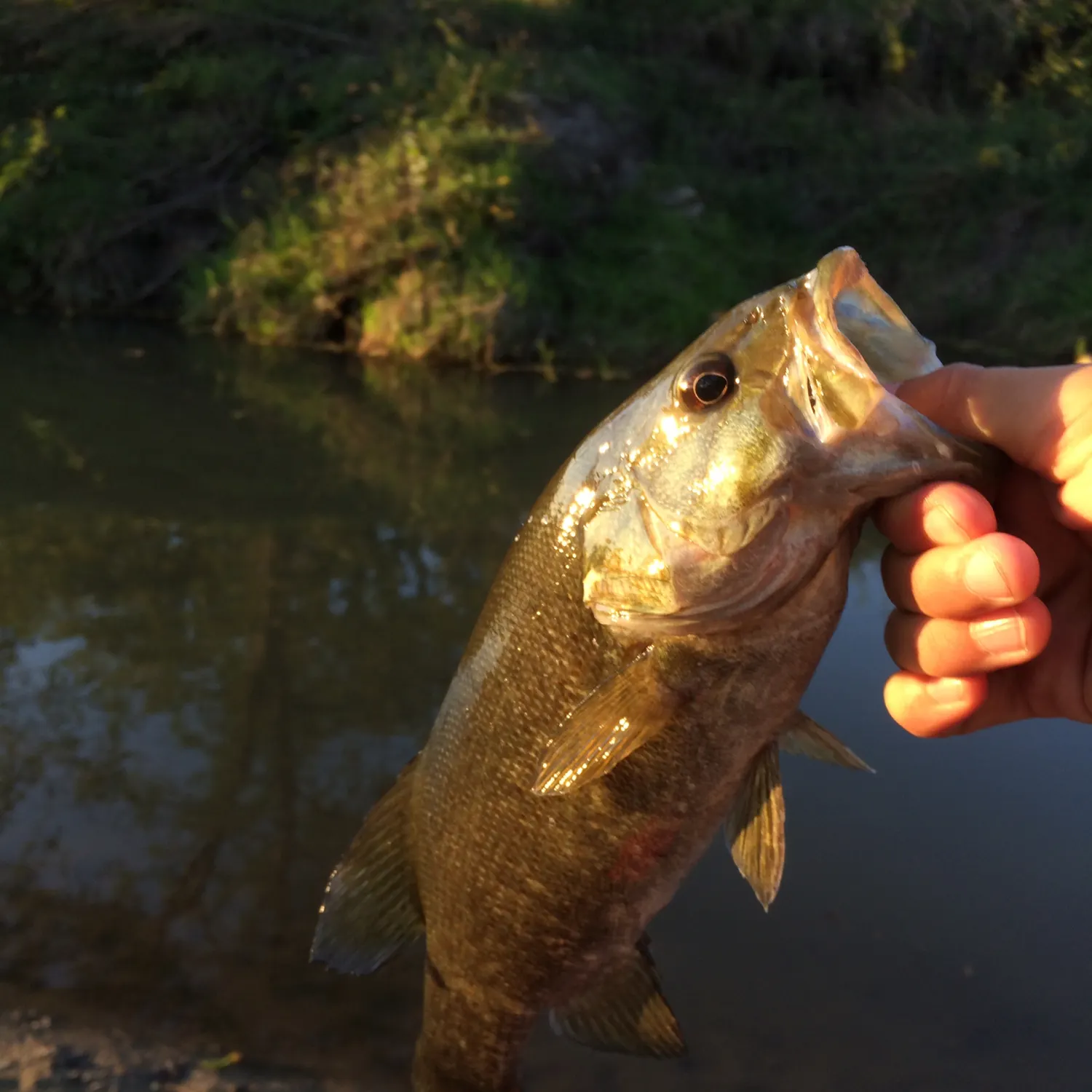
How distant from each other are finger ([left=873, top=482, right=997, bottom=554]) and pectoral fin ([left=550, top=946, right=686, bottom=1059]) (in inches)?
39.5

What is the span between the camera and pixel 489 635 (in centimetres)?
182

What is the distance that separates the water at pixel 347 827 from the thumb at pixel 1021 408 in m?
1.92

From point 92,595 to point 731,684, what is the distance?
4359mm

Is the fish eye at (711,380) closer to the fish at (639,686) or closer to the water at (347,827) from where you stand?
the fish at (639,686)

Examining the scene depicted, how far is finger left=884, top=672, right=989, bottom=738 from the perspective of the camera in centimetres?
174

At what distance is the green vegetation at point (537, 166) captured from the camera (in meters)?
11.6

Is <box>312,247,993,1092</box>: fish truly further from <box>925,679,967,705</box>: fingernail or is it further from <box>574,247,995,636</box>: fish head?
<box>925,679,967,705</box>: fingernail

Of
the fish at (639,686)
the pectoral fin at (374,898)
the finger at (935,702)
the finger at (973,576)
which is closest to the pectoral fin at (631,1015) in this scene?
the fish at (639,686)

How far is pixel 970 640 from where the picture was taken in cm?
165

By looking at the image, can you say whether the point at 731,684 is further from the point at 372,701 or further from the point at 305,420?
the point at 305,420

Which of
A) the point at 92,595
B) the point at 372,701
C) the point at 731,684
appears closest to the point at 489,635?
the point at 731,684

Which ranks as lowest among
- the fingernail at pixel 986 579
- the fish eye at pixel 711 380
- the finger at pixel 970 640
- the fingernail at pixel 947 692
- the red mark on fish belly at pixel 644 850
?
the red mark on fish belly at pixel 644 850

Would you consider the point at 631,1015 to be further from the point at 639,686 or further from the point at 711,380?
the point at 711,380

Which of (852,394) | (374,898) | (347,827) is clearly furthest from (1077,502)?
(347,827)
